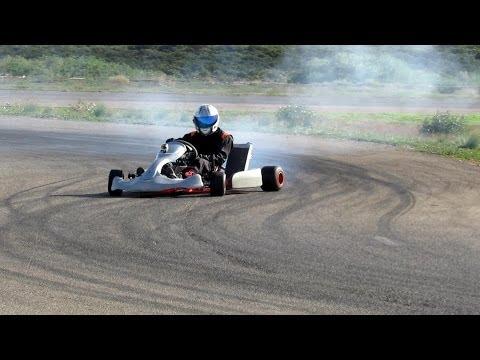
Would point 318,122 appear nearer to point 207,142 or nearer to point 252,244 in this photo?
point 207,142

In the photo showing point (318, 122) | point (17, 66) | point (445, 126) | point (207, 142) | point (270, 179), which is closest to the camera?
point (270, 179)

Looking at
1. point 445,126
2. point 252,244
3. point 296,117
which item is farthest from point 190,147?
point 296,117

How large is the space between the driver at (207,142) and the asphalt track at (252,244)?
2.07ft

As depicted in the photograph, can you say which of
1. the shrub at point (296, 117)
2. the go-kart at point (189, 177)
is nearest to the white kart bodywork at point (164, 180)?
the go-kart at point (189, 177)

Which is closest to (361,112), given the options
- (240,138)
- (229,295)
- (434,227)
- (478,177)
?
(240,138)

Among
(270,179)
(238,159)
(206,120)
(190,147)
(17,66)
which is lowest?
(17,66)

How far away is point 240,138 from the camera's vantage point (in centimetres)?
2594

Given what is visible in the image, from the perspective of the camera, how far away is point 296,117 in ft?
104

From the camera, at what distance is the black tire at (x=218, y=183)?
15.2 metres

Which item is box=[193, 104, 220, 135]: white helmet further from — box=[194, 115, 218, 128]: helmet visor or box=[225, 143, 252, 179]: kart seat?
box=[225, 143, 252, 179]: kart seat

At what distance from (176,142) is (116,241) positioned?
426cm

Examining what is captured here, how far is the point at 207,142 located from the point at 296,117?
15.9m

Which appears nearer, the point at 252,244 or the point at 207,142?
the point at 252,244

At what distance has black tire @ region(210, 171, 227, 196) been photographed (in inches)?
597
